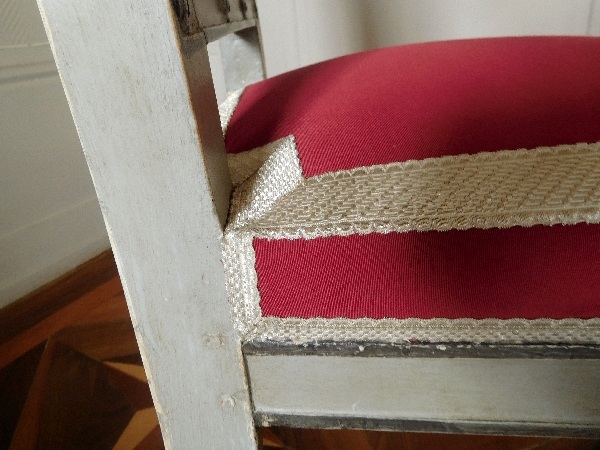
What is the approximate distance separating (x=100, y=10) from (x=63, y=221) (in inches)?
35.1

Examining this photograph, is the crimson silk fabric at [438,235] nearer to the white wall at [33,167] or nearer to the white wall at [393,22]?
the white wall at [393,22]

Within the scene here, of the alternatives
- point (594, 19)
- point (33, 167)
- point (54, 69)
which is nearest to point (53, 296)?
point (33, 167)

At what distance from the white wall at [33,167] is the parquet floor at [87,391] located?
0.23 ft

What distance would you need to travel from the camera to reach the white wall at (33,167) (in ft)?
2.71

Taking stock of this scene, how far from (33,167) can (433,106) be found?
86 centimetres

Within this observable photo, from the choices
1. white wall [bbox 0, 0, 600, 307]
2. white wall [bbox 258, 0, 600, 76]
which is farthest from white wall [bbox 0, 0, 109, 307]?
white wall [bbox 258, 0, 600, 76]

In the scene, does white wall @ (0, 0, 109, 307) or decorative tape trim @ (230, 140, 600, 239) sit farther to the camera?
white wall @ (0, 0, 109, 307)

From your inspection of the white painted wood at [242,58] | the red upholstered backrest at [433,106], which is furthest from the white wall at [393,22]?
the red upholstered backrest at [433,106]

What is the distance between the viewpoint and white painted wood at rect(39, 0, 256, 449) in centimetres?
20

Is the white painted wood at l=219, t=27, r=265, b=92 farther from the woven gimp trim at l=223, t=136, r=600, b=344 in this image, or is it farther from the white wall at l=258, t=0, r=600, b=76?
the woven gimp trim at l=223, t=136, r=600, b=344

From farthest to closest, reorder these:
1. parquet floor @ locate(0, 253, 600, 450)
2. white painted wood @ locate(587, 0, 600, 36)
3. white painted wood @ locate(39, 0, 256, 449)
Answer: white painted wood @ locate(587, 0, 600, 36) < parquet floor @ locate(0, 253, 600, 450) < white painted wood @ locate(39, 0, 256, 449)

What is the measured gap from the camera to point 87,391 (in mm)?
630

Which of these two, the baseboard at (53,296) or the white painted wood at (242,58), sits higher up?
the white painted wood at (242,58)

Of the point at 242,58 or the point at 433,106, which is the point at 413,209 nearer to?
the point at 433,106
